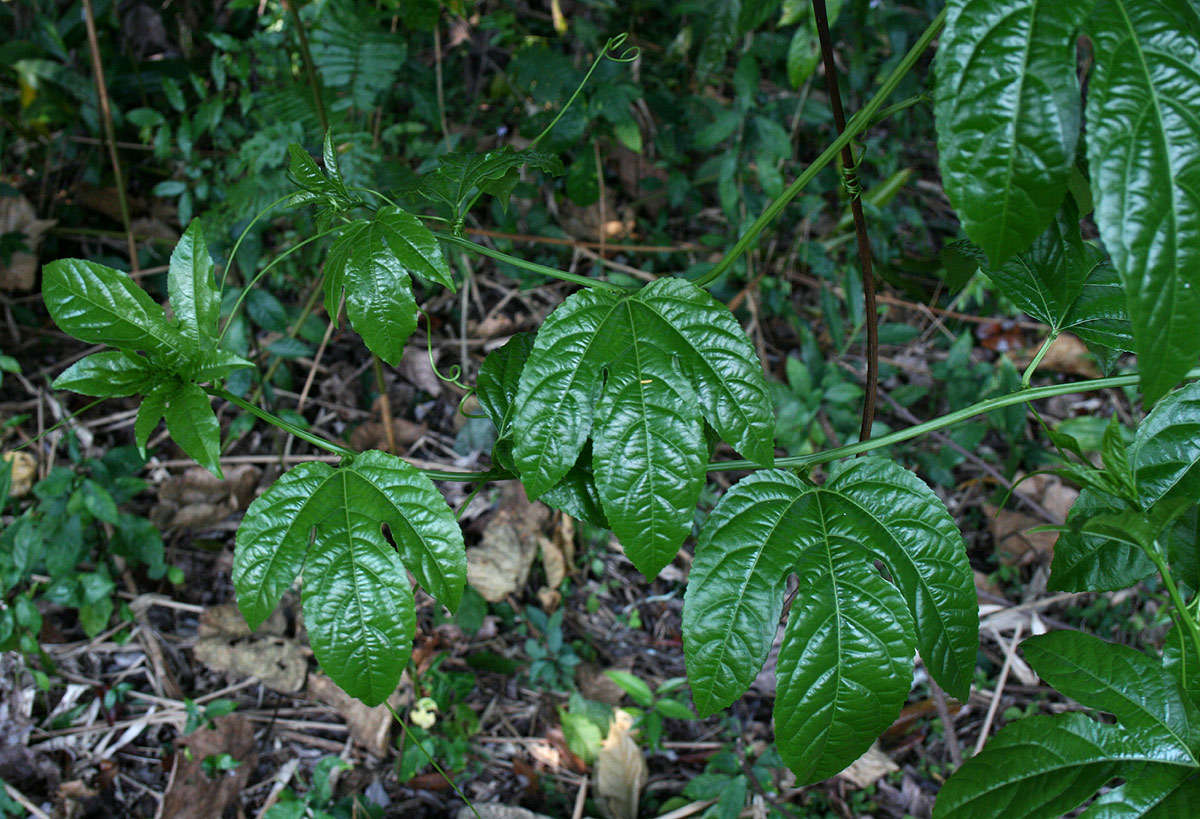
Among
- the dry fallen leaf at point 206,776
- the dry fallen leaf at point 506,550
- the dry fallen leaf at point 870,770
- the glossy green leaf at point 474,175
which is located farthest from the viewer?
the dry fallen leaf at point 506,550

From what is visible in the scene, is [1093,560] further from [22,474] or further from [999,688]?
[22,474]

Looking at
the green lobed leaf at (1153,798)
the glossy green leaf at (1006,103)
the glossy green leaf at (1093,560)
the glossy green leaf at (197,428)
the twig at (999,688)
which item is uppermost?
the glossy green leaf at (1006,103)

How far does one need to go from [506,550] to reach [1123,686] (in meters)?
1.56

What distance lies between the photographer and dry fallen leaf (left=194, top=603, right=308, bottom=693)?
2008 millimetres

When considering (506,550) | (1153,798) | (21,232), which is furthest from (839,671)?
(21,232)

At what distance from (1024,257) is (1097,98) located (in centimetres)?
39

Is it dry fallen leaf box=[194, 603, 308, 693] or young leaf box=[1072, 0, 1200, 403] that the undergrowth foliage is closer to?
young leaf box=[1072, 0, 1200, 403]

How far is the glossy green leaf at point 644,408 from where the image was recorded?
84 cm

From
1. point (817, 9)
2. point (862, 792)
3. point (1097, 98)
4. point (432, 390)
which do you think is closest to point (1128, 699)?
point (1097, 98)

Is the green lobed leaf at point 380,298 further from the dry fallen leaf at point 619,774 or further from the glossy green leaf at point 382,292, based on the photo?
the dry fallen leaf at point 619,774

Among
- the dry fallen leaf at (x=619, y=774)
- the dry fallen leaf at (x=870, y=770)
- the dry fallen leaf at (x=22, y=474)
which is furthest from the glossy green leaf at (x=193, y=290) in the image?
the dry fallen leaf at (x=870, y=770)

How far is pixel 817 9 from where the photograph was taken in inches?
36.4

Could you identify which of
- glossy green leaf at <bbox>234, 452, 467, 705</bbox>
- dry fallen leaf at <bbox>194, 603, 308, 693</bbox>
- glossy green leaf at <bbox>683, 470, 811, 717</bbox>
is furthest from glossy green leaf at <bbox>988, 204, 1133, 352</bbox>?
dry fallen leaf at <bbox>194, 603, 308, 693</bbox>

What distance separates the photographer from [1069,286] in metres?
0.97
